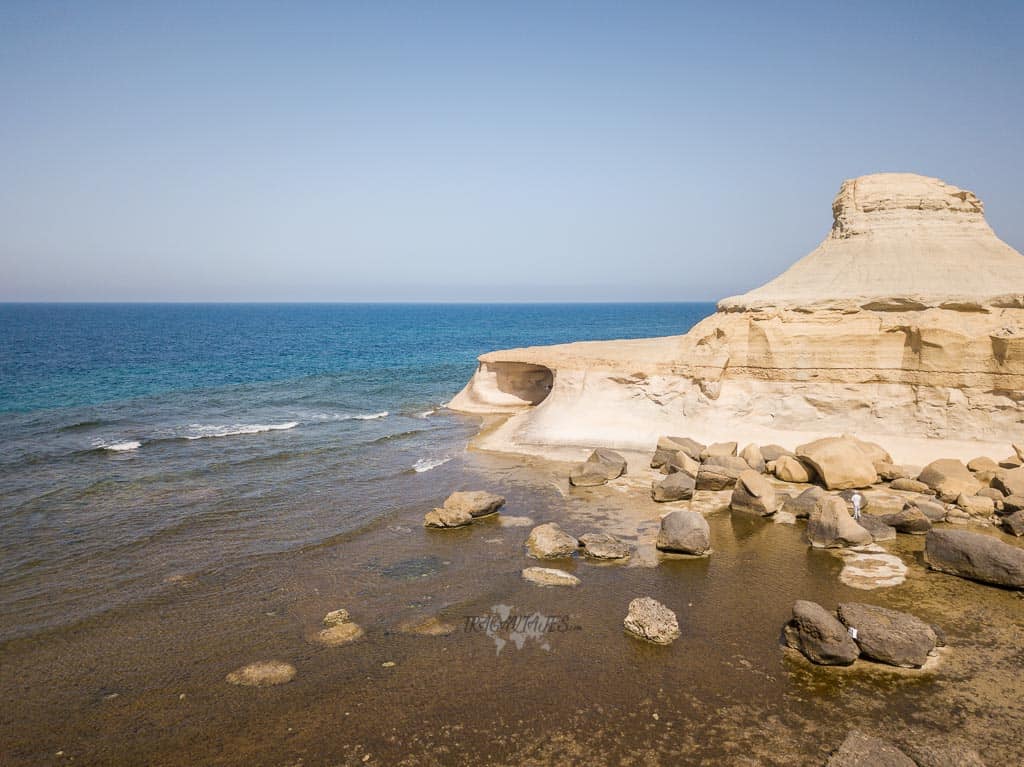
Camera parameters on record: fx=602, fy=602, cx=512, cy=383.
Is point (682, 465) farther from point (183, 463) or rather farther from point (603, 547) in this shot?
point (183, 463)

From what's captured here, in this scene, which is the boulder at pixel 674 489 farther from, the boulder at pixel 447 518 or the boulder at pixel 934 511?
the boulder at pixel 934 511

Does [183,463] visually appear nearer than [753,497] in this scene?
No

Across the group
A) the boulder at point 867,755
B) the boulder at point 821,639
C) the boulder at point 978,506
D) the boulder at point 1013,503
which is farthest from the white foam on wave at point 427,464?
the boulder at point 1013,503

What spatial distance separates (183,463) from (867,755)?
23.3 m

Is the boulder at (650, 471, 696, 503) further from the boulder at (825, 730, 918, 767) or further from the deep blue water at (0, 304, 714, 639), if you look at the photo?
the boulder at (825, 730, 918, 767)

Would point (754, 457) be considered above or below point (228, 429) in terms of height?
above

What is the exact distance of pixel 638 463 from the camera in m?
23.2

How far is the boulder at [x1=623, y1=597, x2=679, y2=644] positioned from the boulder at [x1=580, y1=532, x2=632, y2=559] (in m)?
3.15

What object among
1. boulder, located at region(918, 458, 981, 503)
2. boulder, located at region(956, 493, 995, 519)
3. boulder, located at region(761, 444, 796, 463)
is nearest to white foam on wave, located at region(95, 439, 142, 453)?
boulder, located at region(761, 444, 796, 463)

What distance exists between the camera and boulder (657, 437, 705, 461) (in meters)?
22.5

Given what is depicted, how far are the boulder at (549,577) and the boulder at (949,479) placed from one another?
13.0 m

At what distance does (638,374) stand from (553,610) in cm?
1494

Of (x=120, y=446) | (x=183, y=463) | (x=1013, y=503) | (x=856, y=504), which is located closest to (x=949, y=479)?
(x=1013, y=503)

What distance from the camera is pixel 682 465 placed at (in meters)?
21.0
